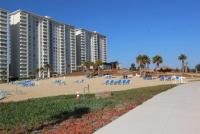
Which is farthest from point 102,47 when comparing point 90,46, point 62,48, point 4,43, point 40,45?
point 4,43

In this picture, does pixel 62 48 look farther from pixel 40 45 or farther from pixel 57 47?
pixel 40 45

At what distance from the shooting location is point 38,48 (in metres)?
130

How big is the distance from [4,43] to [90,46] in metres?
51.6

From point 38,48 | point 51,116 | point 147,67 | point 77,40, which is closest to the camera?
point 51,116

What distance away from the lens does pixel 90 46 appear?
525 ft

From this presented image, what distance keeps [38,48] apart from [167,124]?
123867 millimetres

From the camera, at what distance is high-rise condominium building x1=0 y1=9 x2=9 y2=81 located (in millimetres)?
109363

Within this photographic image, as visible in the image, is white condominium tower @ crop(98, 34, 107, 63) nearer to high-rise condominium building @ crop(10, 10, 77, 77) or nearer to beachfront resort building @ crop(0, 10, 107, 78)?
beachfront resort building @ crop(0, 10, 107, 78)

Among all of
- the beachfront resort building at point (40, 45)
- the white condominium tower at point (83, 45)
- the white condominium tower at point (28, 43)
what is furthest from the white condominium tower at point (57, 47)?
the white condominium tower at point (83, 45)

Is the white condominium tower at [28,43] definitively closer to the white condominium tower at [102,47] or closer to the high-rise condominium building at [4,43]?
the high-rise condominium building at [4,43]

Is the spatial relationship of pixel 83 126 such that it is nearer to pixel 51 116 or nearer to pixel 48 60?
pixel 51 116

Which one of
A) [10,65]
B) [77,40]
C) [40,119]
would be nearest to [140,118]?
[40,119]

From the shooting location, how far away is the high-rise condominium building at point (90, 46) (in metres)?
151

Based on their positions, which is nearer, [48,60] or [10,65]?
[10,65]
